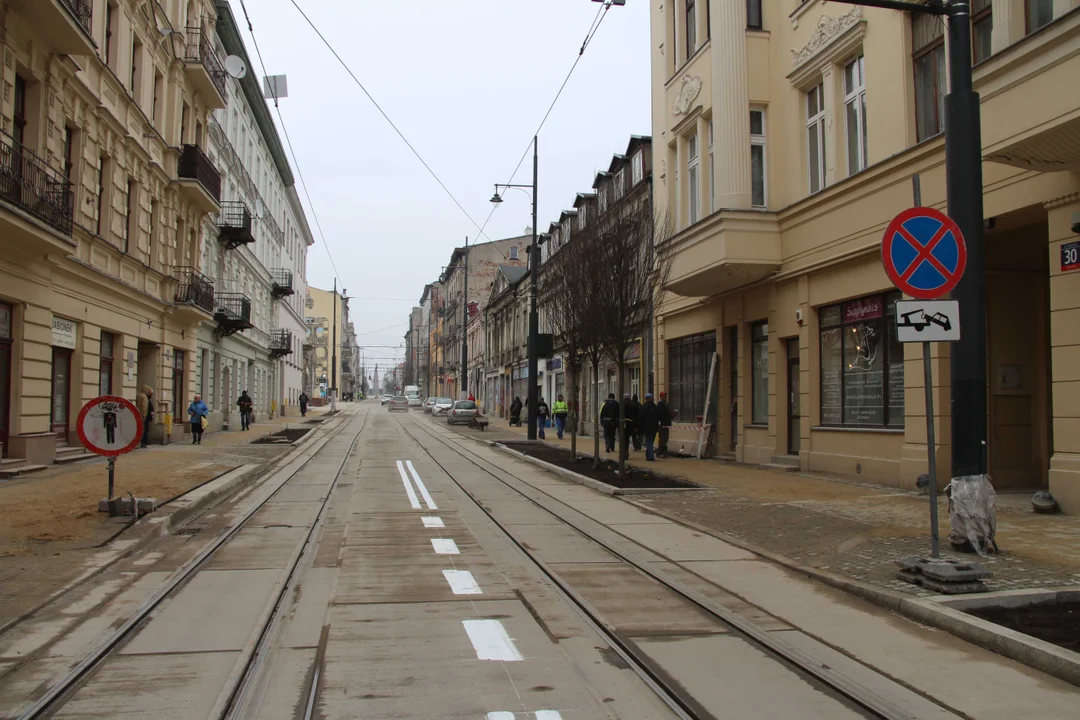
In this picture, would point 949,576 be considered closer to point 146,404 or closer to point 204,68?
point 146,404

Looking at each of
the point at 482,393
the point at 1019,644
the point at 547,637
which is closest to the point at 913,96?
the point at 1019,644

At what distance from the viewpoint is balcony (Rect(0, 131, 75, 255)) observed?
13.9m

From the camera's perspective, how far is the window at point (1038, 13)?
10.6 meters

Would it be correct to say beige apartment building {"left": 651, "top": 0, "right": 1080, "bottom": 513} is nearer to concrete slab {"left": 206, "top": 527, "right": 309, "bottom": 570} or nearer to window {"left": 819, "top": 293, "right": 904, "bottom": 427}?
window {"left": 819, "top": 293, "right": 904, "bottom": 427}

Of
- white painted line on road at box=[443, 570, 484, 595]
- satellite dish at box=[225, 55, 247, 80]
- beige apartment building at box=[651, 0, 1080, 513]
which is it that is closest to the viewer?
white painted line on road at box=[443, 570, 484, 595]

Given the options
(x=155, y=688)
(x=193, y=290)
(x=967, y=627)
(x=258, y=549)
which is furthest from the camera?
(x=193, y=290)

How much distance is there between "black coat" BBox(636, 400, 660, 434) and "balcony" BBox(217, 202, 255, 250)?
19863 millimetres

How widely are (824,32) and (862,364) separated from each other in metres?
6.33

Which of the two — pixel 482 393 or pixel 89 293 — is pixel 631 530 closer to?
pixel 89 293

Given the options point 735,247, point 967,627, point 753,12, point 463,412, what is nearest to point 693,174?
point 753,12

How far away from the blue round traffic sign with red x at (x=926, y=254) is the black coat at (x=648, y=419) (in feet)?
42.7

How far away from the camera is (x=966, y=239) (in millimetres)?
8031

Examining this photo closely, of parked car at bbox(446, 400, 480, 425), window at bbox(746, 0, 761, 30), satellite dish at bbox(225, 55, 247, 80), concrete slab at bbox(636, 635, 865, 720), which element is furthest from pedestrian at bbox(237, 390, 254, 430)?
concrete slab at bbox(636, 635, 865, 720)

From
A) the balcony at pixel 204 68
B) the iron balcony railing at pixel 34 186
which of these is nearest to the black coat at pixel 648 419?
the iron balcony railing at pixel 34 186
